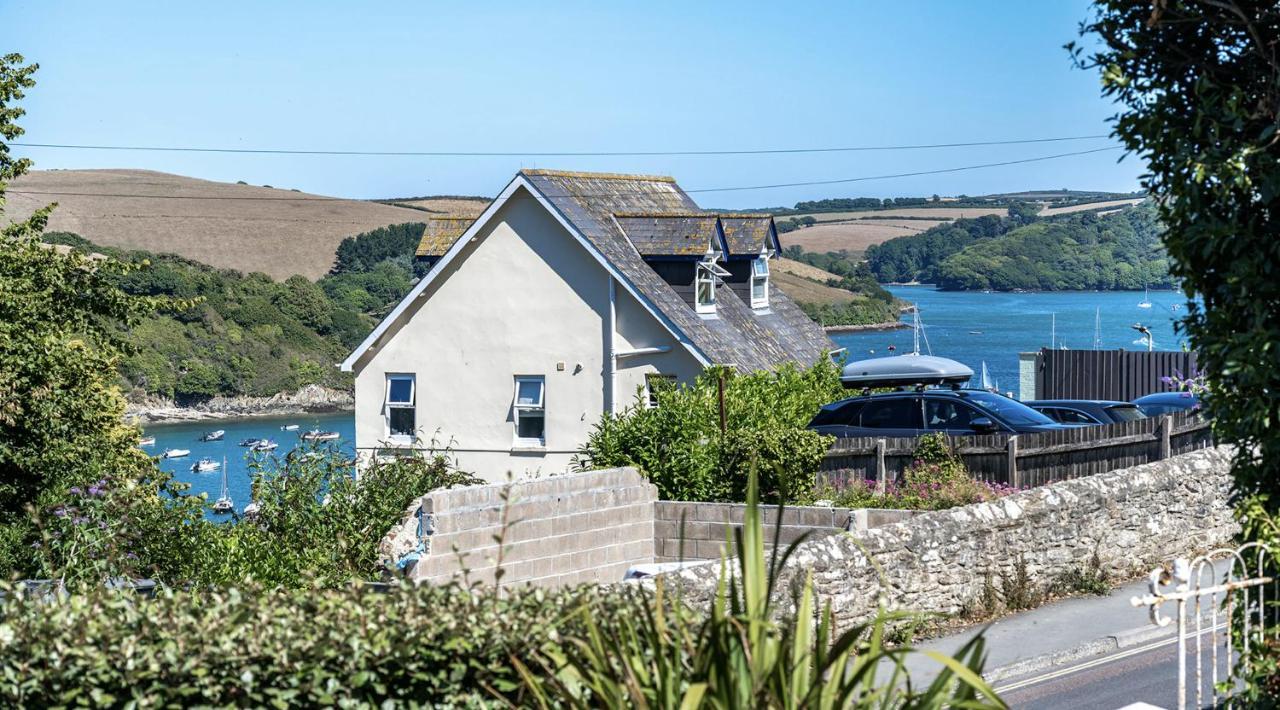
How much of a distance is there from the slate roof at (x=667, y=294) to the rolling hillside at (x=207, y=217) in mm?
89153

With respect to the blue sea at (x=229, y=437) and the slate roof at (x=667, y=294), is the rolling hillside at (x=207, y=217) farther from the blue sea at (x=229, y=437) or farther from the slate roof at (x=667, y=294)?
the slate roof at (x=667, y=294)

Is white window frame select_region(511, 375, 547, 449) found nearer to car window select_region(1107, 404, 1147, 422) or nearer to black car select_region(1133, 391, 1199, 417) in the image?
car window select_region(1107, 404, 1147, 422)

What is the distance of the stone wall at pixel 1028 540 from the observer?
12812 millimetres

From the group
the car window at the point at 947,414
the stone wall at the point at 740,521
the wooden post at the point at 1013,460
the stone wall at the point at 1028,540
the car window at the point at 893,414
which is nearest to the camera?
the stone wall at the point at 1028,540

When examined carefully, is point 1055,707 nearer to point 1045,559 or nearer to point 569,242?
point 1045,559

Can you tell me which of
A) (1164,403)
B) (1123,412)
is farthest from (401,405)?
(1164,403)

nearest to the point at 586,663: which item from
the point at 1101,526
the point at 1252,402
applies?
the point at 1252,402

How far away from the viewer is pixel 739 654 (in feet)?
18.7

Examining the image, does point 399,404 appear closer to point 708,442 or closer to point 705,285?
point 705,285

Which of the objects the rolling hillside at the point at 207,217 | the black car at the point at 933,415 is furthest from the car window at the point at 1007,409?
the rolling hillside at the point at 207,217

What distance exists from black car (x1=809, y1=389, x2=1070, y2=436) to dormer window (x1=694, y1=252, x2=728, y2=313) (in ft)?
29.7

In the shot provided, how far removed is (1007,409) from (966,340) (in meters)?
113

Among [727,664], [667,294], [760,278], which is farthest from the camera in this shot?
[760,278]

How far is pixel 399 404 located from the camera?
3219cm
